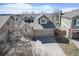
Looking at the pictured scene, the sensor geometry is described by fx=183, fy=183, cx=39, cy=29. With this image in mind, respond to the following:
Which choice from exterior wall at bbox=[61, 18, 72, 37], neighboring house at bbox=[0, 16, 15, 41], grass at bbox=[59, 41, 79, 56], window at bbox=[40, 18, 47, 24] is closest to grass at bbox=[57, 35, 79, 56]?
grass at bbox=[59, 41, 79, 56]

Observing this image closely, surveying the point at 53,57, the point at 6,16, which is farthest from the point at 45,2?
the point at 53,57

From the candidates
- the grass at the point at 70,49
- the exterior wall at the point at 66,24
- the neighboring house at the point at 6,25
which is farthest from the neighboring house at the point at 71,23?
the neighboring house at the point at 6,25

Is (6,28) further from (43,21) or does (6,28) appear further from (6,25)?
(43,21)

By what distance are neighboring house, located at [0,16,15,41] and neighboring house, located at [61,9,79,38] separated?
57 centimetres

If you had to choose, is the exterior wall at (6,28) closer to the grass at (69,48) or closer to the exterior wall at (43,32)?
the exterior wall at (43,32)

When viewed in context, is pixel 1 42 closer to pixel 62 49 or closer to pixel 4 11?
pixel 4 11

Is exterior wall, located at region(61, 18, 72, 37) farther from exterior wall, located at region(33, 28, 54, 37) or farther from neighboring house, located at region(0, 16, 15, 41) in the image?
neighboring house, located at region(0, 16, 15, 41)

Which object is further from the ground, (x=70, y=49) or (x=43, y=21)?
(x=43, y=21)

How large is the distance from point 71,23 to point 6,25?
2.40ft

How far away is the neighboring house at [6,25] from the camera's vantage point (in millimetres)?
2072

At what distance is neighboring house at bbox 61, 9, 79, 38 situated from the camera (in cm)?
204

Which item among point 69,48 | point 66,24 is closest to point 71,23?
point 66,24

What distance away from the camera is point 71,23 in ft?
6.73

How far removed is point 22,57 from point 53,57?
0.36 meters
